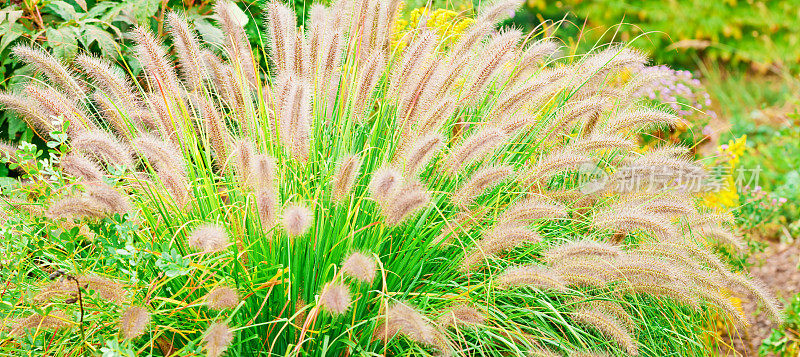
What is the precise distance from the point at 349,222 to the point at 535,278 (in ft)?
1.93

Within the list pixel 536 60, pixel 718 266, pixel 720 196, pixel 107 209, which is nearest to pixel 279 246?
pixel 107 209

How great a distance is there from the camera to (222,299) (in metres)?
1.78

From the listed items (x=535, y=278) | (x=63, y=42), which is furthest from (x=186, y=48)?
(x=535, y=278)

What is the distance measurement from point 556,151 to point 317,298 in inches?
40.2

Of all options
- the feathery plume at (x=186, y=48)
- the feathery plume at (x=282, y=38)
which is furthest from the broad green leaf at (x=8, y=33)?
the feathery plume at (x=282, y=38)

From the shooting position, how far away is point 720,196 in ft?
12.7

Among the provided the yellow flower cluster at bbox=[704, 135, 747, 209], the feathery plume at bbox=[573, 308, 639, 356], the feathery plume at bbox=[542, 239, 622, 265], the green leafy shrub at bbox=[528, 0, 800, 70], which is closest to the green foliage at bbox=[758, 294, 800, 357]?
the yellow flower cluster at bbox=[704, 135, 747, 209]

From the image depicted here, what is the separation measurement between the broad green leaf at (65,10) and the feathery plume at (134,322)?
1821 millimetres

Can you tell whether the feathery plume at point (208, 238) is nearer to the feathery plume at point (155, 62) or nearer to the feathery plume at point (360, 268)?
the feathery plume at point (360, 268)

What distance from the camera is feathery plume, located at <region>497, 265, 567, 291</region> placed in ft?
6.17

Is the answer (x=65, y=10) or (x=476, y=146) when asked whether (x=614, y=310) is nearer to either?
(x=476, y=146)

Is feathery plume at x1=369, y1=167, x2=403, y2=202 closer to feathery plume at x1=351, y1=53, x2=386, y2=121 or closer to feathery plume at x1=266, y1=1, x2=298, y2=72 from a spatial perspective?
feathery plume at x1=351, y1=53, x2=386, y2=121

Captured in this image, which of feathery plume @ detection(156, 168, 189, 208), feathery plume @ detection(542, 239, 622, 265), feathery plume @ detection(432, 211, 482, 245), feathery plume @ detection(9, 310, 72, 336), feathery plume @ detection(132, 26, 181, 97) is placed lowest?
feathery plume @ detection(9, 310, 72, 336)

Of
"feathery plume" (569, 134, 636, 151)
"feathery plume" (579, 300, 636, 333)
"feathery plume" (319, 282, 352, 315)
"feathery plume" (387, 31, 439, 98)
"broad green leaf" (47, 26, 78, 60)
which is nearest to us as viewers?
"feathery plume" (319, 282, 352, 315)
